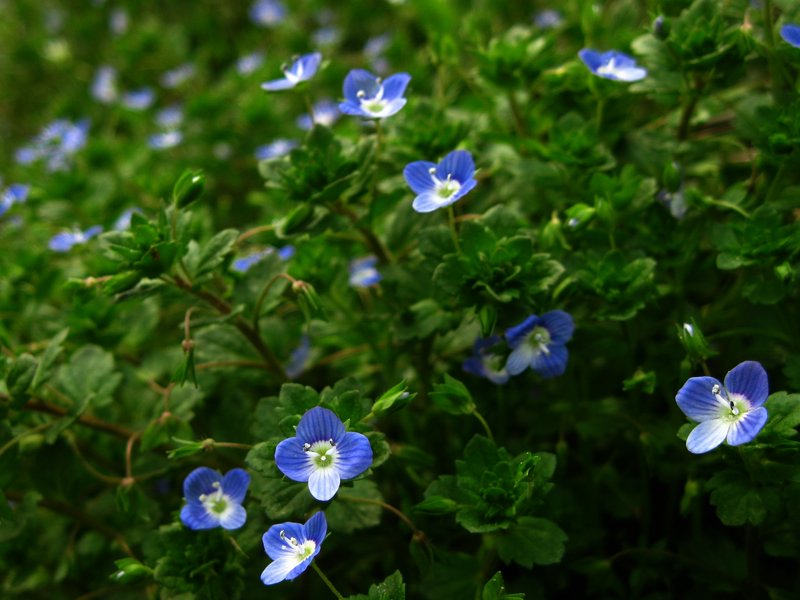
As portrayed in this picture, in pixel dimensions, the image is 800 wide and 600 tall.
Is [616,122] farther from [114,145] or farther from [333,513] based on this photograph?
[114,145]

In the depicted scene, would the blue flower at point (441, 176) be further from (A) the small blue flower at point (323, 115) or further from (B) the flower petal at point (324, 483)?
(A) the small blue flower at point (323, 115)

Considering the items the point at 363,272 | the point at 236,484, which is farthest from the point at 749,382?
the point at 363,272

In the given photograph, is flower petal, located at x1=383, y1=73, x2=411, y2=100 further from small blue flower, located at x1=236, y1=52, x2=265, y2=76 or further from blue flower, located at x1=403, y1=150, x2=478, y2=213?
small blue flower, located at x1=236, y1=52, x2=265, y2=76

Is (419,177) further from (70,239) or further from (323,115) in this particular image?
(323,115)

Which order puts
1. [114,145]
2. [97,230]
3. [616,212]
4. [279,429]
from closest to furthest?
[279,429]
[616,212]
[97,230]
[114,145]

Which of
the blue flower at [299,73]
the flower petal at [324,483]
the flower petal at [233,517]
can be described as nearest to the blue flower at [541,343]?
the flower petal at [324,483]

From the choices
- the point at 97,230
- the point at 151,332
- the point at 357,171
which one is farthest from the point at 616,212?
the point at 97,230

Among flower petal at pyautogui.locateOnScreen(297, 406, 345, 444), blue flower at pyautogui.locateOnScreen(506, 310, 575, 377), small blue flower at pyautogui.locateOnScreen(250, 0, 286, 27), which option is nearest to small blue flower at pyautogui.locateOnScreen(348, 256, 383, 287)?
blue flower at pyautogui.locateOnScreen(506, 310, 575, 377)
